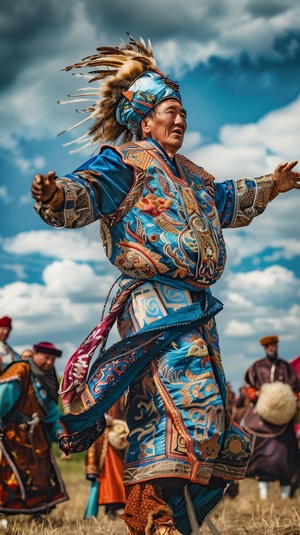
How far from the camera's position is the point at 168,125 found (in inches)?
196

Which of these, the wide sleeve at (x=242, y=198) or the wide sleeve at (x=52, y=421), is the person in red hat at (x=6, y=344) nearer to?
the wide sleeve at (x=52, y=421)

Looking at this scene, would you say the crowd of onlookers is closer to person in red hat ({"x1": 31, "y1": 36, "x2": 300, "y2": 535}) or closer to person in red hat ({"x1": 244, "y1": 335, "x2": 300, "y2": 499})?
person in red hat ({"x1": 244, "y1": 335, "x2": 300, "y2": 499})

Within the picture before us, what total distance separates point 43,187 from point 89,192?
33 cm

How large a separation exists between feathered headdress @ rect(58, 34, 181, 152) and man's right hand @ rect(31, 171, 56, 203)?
105cm

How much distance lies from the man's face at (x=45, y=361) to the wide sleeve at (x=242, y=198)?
488cm

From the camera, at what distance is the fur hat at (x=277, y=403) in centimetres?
1067

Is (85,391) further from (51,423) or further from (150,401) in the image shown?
(51,423)

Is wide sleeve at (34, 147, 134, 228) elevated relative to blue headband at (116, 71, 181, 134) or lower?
lower

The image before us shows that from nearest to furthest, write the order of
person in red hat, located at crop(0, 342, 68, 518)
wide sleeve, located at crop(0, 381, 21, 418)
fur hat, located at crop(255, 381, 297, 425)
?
wide sleeve, located at crop(0, 381, 21, 418), person in red hat, located at crop(0, 342, 68, 518), fur hat, located at crop(255, 381, 297, 425)

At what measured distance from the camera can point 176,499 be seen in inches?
Result: 179

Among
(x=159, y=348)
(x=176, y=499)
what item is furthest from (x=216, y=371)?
(x=176, y=499)

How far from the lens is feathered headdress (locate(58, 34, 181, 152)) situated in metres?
5.05

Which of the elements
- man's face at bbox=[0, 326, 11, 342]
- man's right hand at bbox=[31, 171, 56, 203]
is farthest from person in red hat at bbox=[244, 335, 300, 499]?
man's right hand at bbox=[31, 171, 56, 203]

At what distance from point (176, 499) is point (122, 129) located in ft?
7.26
